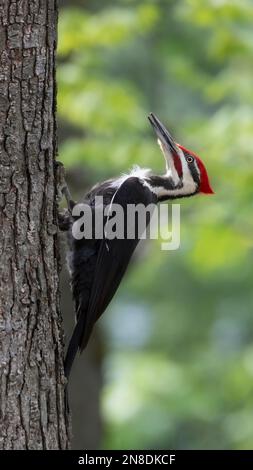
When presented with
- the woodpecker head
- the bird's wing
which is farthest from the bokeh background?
the bird's wing

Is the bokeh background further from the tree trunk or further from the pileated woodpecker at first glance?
the tree trunk

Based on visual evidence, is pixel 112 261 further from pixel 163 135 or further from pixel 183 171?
pixel 163 135

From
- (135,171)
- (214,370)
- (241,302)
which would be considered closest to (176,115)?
(214,370)

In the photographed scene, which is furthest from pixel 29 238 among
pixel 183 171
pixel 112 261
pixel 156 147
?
pixel 156 147

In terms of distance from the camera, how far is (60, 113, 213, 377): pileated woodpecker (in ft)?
15.8

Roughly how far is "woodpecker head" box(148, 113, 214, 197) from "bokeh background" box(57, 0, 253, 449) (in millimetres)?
1594

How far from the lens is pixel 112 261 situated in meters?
5.00

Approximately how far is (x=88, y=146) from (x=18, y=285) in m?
3.97

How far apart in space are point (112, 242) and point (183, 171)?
2.92ft

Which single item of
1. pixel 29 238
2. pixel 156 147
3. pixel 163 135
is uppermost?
pixel 156 147

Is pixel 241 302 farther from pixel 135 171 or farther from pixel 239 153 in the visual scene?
pixel 135 171

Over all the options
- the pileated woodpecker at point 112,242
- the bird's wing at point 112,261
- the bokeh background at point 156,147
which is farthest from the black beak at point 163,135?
the bokeh background at point 156,147

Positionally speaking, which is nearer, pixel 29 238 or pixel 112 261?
pixel 29 238

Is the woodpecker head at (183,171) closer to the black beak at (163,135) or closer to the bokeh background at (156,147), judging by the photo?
the black beak at (163,135)
